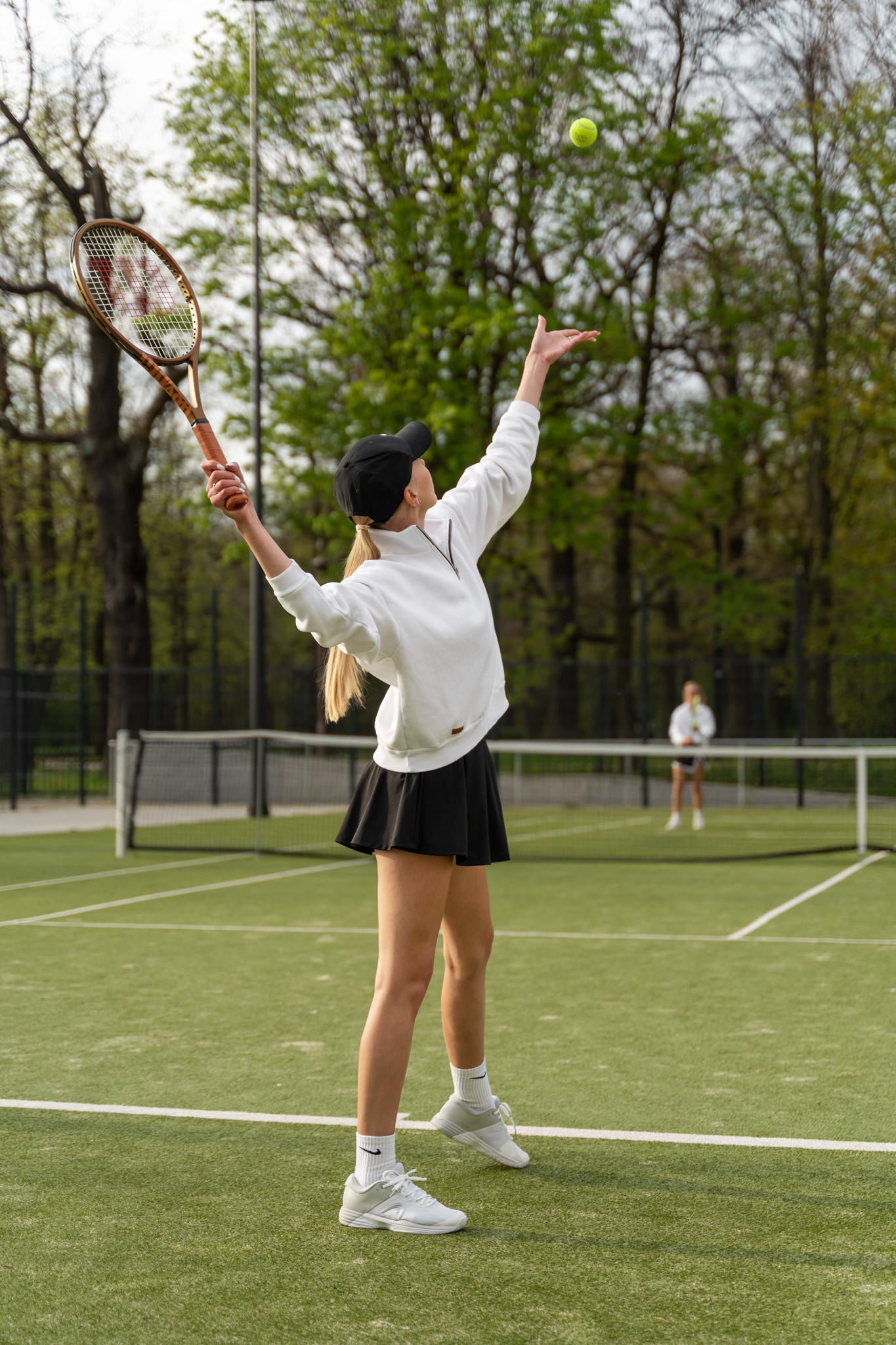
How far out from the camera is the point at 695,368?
94.4 ft

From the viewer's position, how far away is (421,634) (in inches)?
132

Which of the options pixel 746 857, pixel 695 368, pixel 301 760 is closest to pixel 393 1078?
pixel 746 857

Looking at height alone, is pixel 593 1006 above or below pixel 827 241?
below

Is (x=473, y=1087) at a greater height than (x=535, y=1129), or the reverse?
(x=473, y=1087)

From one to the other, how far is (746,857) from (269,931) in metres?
5.43

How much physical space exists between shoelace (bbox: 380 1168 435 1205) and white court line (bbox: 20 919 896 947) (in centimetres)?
461

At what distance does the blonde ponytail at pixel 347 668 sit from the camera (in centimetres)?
352

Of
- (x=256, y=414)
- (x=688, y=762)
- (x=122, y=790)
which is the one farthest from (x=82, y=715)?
(x=688, y=762)

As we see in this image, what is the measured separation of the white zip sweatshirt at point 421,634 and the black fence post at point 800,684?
16894mm

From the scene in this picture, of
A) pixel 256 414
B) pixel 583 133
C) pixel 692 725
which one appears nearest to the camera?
pixel 583 133

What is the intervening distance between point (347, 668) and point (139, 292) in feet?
5.92

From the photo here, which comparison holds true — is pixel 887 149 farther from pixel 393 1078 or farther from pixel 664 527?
pixel 393 1078

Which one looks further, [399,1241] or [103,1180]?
[103,1180]

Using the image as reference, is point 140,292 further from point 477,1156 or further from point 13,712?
point 13,712
